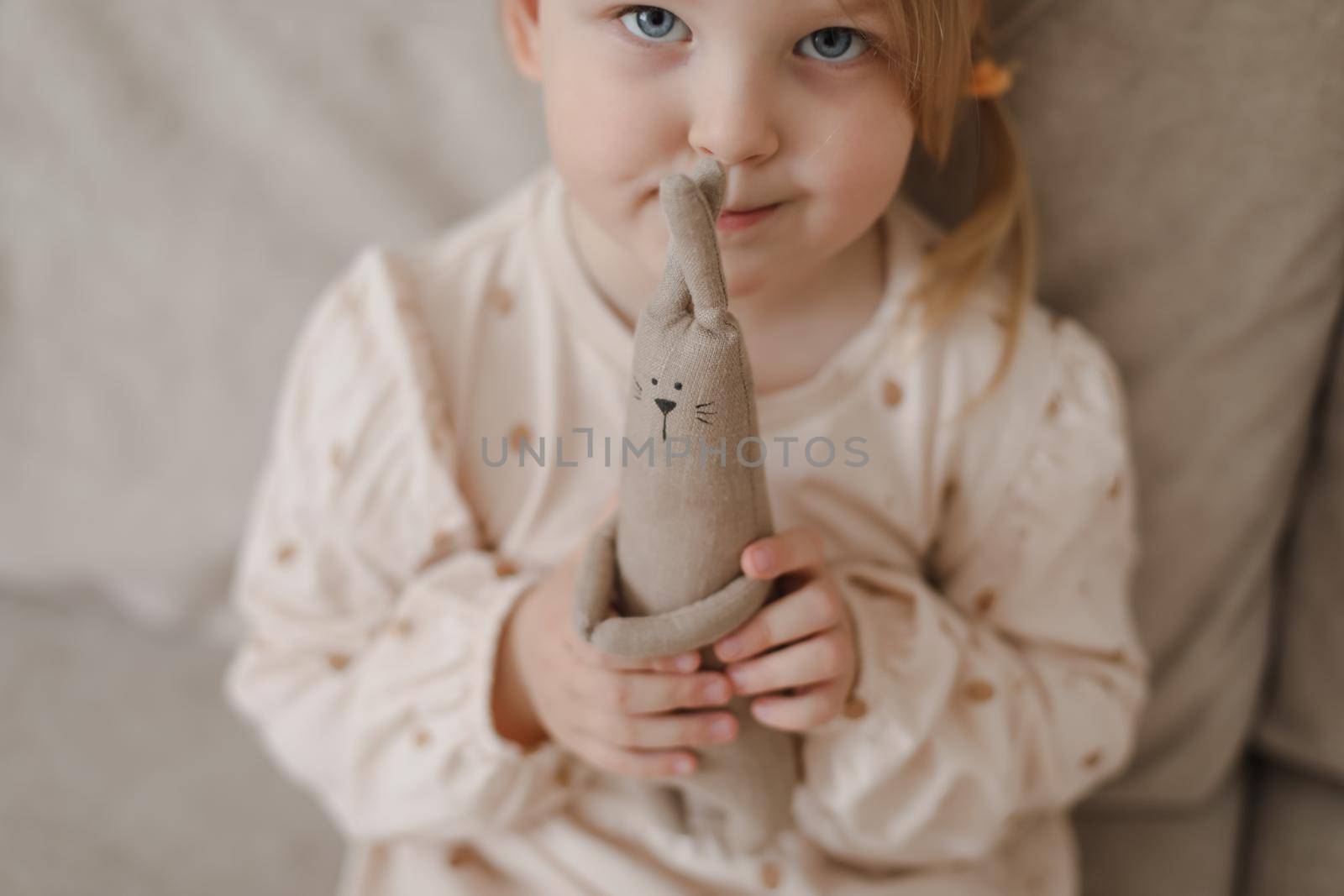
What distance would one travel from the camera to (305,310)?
2.89 ft

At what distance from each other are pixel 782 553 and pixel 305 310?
1.68ft

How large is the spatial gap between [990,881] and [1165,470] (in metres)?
0.30

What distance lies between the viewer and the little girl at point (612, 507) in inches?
25.4

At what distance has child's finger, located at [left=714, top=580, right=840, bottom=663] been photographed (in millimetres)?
556

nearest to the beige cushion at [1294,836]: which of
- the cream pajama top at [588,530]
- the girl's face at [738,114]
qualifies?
the cream pajama top at [588,530]

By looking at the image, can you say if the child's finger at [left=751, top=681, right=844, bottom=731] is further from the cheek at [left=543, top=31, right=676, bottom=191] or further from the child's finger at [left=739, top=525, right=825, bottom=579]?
the cheek at [left=543, top=31, right=676, bottom=191]

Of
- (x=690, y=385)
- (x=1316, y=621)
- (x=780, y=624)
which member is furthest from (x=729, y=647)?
(x=1316, y=621)

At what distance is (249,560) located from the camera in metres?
0.74

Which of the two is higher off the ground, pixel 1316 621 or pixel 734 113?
pixel 734 113

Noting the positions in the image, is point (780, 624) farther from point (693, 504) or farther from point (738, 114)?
point (738, 114)

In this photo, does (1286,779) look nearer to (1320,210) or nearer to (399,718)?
Result: (1320,210)

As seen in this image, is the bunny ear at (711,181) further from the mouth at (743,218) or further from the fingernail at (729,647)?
the fingernail at (729,647)

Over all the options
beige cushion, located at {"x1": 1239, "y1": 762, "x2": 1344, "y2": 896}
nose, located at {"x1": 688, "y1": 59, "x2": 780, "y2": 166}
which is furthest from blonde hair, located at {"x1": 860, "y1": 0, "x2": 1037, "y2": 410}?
beige cushion, located at {"x1": 1239, "y1": 762, "x2": 1344, "y2": 896}

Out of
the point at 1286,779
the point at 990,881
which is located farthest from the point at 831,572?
the point at 1286,779
